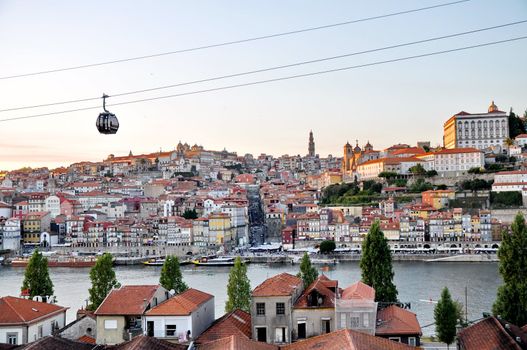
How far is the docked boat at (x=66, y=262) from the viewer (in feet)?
98.3

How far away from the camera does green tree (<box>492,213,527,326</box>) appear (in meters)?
8.97

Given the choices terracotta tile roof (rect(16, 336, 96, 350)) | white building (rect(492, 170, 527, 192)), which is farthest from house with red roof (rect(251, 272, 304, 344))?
white building (rect(492, 170, 527, 192))

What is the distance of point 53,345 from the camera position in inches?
240

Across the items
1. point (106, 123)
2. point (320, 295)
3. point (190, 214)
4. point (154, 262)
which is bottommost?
point (154, 262)

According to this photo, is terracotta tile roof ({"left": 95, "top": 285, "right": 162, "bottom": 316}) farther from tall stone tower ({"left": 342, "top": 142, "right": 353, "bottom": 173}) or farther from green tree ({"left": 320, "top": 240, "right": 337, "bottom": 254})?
tall stone tower ({"left": 342, "top": 142, "right": 353, "bottom": 173})

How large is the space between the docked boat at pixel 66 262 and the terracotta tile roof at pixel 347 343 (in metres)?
24.8

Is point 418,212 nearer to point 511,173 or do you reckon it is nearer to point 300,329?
point 511,173

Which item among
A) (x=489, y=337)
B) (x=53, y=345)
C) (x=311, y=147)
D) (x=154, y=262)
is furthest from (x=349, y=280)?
(x=311, y=147)

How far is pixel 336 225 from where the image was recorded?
3316 cm

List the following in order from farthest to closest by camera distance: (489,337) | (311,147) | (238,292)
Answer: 1. (311,147)
2. (238,292)
3. (489,337)

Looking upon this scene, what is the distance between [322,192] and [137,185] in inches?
570

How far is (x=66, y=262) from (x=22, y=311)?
23356 mm

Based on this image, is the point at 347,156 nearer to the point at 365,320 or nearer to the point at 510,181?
the point at 510,181

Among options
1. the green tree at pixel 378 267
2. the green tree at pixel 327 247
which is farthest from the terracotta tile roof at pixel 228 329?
the green tree at pixel 327 247
